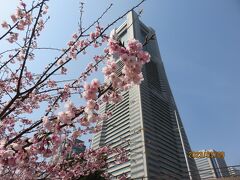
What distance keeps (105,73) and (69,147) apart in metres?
2.53

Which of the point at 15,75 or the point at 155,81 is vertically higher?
the point at 155,81

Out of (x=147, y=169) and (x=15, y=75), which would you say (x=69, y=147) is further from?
(x=147, y=169)

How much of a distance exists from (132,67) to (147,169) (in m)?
73.0

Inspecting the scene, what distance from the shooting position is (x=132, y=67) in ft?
9.27

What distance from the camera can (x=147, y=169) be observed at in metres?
69.4

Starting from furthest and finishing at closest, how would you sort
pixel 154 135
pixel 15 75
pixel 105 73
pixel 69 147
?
pixel 154 135 < pixel 15 75 < pixel 69 147 < pixel 105 73

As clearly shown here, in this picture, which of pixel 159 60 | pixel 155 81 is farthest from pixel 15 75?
pixel 159 60

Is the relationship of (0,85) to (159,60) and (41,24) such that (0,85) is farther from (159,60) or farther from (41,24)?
(159,60)

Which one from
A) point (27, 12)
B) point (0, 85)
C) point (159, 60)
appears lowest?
point (0, 85)

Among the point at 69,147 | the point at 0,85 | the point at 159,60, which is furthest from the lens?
the point at 159,60

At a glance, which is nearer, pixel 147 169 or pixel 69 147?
pixel 69 147

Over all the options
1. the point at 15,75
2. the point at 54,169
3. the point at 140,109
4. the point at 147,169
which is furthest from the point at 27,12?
the point at 140,109

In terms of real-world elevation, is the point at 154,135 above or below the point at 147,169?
above

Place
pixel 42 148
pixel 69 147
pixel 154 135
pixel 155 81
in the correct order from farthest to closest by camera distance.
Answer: pixel 155 81 < pixel 154 135 < pixel 69 147 < pixel 42 148
